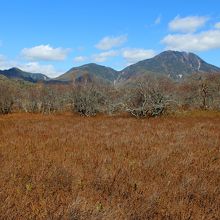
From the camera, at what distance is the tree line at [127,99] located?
27531 millimetres

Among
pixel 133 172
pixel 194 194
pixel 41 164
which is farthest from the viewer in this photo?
pixel 41 164

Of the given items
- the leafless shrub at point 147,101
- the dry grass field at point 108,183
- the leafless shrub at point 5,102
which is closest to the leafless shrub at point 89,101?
the leafless shrub at point 147,101

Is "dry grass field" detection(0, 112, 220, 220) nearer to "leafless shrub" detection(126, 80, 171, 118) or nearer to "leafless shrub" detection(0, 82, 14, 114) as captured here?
"leafless shrub" detection(126, 80, 171, 118)

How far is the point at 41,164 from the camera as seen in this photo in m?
7.17

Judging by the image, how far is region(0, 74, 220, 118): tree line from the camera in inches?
1084

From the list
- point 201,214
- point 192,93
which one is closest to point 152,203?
point 201,214

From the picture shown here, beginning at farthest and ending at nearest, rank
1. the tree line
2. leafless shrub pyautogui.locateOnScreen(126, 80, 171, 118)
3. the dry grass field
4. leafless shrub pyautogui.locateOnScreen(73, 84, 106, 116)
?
leafless shrub pyautogui.locateOnScreen(73, 84, 106, 116) → the tree line → leafless shrub pyautogui.locateOnScreen(126, 80, 171, 118) → the dry grass field

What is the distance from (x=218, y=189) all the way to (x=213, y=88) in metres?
45.1

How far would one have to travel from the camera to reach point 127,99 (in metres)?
30.1

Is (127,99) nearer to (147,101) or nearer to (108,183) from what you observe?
(147,101)

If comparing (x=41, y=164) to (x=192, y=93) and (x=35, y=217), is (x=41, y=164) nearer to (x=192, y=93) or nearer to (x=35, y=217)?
(x=35, y=217)

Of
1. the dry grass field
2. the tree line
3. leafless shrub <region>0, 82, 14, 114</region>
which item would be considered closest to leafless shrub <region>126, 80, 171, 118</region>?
the tree line

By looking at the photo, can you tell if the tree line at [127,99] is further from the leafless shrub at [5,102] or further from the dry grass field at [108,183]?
the dry grass field at [108,183]

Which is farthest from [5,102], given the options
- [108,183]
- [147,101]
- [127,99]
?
[108,183]
